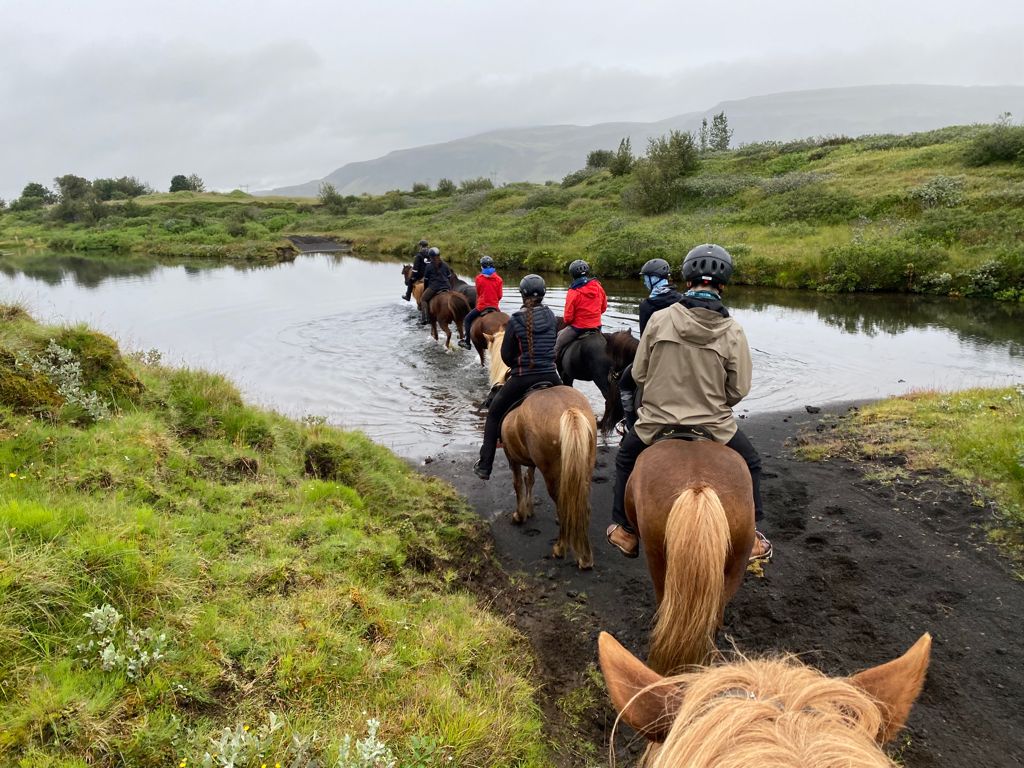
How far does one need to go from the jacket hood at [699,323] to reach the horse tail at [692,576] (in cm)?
111

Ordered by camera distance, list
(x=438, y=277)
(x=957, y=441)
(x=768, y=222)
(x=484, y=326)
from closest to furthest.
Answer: (x=957, y=441) → (x=484, y=326) → (x=438, y=277) → (x=768, y=222)

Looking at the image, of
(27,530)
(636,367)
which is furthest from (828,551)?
(27,530)

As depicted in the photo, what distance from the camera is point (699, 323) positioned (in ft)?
13.5

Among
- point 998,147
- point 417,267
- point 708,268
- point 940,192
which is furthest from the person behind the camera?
point 998,147

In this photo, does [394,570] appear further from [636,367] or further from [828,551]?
[828,551]

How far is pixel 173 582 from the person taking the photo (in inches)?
148

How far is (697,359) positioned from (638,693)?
9.10 ft

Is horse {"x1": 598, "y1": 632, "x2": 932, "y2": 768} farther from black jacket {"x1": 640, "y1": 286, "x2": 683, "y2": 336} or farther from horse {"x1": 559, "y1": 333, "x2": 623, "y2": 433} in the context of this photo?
horse {"x1": 559, "y1": 333, "x2": 623, "y2": 433}

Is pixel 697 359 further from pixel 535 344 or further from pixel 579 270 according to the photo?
pixel 579 270

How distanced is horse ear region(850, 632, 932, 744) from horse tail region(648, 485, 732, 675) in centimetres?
160

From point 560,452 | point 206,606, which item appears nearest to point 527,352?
point 560,452

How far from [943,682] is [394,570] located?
14.9ft

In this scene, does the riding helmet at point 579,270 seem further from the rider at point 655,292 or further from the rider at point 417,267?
the rider at point 417,267

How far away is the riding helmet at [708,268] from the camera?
435 cm
